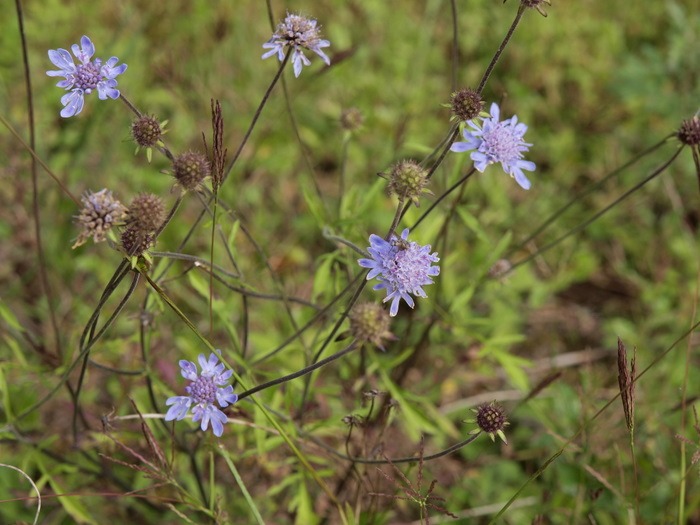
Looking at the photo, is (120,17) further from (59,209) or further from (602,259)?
(602,259)

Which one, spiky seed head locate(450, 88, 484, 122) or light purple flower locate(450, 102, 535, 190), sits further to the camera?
light purple flower locate(450, 102, 535, 190)

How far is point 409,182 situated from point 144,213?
2.47ft

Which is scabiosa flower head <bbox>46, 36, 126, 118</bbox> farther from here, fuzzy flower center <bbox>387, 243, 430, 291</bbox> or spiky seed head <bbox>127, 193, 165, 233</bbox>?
fuzzy flower center <bbox>387, 243, 430, 291</bbox>

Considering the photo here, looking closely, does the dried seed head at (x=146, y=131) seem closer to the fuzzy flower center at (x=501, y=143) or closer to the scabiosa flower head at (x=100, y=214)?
the scabiosa flower head at (x=100, y=214)

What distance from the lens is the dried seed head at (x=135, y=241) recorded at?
5.99 ft

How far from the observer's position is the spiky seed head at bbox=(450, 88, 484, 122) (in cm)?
209

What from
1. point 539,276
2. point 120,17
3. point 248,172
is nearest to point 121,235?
point 248,172

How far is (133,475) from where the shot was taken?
3.09 meters

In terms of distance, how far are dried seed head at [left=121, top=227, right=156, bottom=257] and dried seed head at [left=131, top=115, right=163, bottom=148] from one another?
0.31 m

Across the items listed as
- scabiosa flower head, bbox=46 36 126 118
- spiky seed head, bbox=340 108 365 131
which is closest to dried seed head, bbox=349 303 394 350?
scabiosa flower head, bbox=46 36 126 118

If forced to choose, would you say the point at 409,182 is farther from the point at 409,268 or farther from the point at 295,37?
the point at 295,37

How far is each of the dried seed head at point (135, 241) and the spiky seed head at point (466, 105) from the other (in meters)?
0.98

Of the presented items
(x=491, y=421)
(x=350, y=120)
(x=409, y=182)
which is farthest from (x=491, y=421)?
(x=350, y=120)

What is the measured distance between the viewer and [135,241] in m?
1.85
